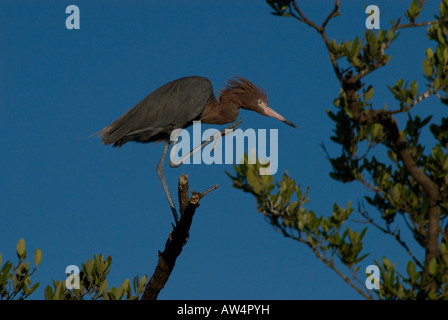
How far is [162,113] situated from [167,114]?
0.10m

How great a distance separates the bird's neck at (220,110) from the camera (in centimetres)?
1080

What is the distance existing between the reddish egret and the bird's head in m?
0.34

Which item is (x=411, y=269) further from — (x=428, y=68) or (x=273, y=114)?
(x=273, y=114)

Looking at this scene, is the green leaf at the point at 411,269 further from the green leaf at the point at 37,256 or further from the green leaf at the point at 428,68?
the green leaf at the point at 37,256

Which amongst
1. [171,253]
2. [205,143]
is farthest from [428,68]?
[205,143]

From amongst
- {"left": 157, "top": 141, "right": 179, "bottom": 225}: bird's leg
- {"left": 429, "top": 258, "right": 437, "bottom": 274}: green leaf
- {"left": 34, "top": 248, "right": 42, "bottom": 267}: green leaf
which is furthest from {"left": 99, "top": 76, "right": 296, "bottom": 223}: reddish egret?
{"left": 429, "top": 258, "right": 437, "bottom": 274}: green leaf

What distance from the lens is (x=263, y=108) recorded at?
11.4 meters

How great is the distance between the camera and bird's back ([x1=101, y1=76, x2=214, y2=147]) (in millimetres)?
10094

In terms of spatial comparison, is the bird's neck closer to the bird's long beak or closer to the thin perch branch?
the bird's long beak

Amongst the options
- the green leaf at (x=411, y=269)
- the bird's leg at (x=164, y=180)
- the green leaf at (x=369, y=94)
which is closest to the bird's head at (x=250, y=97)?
the bird's leg at (x=164, y=180)

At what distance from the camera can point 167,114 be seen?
398 inches

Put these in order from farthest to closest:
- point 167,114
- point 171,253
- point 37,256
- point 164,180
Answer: point 164,180 → point 167,114 → point 171,253 → point 37,256
